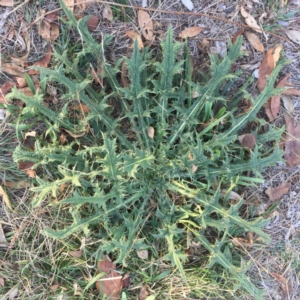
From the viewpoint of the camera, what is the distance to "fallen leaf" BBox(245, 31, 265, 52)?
2100mm

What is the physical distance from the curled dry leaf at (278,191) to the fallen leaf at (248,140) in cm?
28

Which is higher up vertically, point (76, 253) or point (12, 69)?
point (12, 69)

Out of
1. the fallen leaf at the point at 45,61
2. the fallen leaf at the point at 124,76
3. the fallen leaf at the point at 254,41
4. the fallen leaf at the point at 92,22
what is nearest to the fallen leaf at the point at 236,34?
the fallen leaf at the point at 254,41

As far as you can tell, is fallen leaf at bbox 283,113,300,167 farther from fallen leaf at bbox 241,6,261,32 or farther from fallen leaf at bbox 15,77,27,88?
fallen leaf at bbox 15,77,27,88

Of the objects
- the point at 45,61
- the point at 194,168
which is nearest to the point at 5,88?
the point at 45,61

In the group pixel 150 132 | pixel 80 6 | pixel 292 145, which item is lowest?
pixel 292 145

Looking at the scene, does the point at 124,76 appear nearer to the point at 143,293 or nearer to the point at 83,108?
the point at 83,108

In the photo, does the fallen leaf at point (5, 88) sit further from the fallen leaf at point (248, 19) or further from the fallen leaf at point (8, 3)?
the fallen leaf at point (248, 19)

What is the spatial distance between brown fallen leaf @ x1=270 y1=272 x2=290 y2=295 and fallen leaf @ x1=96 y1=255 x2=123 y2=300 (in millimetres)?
809

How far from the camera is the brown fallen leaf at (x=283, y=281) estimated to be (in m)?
2.11

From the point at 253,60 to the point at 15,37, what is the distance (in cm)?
124

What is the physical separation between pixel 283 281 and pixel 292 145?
0.72m

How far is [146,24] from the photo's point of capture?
2.05m

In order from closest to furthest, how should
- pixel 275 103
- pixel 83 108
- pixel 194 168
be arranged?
pixel 194 168 → pixel 83 108 → pixel 275 103
